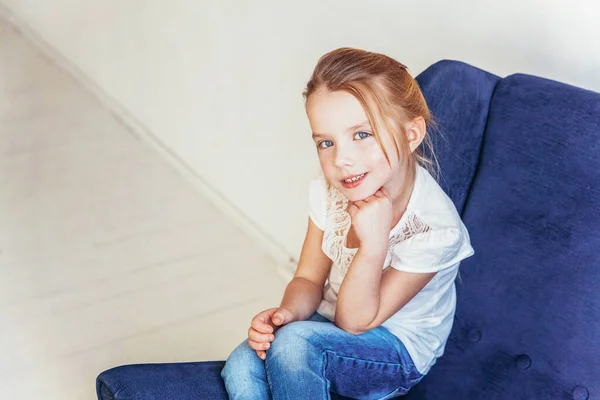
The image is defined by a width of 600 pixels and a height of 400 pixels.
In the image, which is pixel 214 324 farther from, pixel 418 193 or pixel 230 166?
pixel 418 193

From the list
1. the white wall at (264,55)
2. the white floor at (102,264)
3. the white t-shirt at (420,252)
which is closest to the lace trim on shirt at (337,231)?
the white t-shirt at (420,252)

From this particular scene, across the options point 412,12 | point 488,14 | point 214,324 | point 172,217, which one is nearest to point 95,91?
point 172,217

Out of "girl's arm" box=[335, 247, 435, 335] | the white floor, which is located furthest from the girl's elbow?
the white floor

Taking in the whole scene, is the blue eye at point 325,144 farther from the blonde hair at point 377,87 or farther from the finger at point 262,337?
the finger at point 262,337

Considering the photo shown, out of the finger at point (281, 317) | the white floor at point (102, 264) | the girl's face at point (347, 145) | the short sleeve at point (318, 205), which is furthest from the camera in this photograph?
the white floor at point (102, 264)

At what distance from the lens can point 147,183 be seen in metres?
2.84

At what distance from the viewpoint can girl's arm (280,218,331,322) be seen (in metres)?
1.52

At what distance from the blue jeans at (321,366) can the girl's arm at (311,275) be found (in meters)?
0.11

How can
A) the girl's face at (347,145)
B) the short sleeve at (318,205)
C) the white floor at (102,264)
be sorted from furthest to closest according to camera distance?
the white floor at (102,264)
the short sleeve at (318,205)
the girl's face at (347,145)

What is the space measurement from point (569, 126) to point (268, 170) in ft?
3.76

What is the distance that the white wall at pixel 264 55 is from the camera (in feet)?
5.09

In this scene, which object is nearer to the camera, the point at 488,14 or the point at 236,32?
the point at 488,14

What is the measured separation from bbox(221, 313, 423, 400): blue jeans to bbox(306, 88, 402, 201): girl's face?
0.25m

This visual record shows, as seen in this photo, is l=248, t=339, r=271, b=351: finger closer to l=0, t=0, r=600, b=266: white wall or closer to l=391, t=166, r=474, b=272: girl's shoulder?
l=391, t=166, r=474, b=272: girl's shoulder
